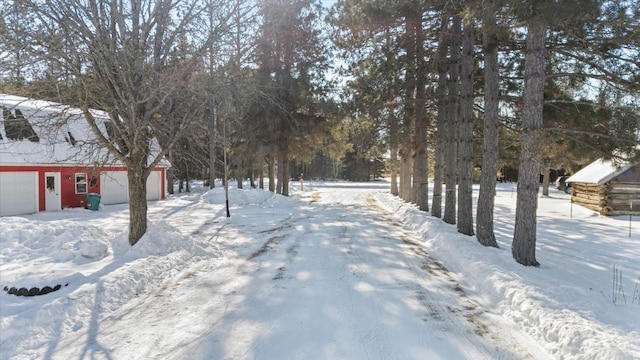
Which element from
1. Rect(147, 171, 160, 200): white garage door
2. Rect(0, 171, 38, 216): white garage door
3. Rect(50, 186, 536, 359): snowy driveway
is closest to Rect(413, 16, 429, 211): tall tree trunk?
Rect(50, 186, 536, 359): snowy driveway

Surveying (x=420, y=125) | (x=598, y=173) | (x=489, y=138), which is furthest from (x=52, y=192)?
(x=598, y=173)

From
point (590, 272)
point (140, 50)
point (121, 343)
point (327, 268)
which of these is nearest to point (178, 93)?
point (140, 50)

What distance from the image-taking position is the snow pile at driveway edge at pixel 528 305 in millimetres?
4109

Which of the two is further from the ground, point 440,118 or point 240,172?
point 440,118

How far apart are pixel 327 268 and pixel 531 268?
156 inches

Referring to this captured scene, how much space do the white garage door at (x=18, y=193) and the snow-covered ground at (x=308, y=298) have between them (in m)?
9.30

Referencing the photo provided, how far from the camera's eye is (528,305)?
538 centimetres

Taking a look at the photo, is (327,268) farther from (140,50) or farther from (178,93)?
(140,50)

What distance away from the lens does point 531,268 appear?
7660 millimetres

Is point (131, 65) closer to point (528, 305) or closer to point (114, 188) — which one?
point (528, 305)

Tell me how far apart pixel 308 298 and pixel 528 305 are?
3.08m

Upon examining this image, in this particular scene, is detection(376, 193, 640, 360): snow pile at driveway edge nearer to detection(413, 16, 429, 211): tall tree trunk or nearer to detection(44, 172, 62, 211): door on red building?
detection(413, 16, 429, 211): tall tree trunk

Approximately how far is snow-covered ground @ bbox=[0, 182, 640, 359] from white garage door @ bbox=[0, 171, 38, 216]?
9296 mm

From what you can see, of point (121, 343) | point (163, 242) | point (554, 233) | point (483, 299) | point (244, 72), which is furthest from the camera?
point (554, 233)
